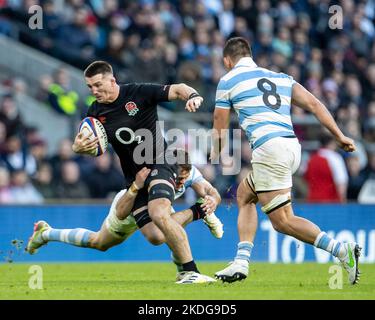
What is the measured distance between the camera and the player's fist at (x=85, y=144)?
12.0 m

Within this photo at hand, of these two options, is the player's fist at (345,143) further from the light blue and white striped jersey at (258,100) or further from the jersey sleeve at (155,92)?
the jersey sleeve at (155,92)

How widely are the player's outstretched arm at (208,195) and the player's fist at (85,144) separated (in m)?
1.55

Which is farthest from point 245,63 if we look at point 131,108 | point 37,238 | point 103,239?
point 37,238

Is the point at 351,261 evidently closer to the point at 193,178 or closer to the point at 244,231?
the point at 244,231

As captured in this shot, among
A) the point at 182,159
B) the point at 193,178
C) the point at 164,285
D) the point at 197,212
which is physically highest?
the point at 182,159

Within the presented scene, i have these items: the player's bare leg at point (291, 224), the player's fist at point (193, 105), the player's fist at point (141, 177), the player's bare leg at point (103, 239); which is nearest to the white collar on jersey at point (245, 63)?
the player's fist at point (193, 105)

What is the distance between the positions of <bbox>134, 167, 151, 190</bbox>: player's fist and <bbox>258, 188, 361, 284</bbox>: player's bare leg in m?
1.46

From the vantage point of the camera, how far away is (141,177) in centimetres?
1223

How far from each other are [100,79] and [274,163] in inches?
84.8

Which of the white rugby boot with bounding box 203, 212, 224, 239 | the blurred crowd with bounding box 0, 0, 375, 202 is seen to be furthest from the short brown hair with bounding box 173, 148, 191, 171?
the blurred crowd with bounding box 0, 0, 375, 202

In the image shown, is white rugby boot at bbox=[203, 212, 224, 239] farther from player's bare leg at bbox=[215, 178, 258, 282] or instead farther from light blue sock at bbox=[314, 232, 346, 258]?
light blue sock at bbox=[314, 232, 346, 258]

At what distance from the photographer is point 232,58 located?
11734 millimetres
